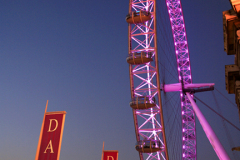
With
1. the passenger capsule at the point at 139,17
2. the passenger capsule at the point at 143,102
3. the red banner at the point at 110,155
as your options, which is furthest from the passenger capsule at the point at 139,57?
the red banner at the point at 110,155

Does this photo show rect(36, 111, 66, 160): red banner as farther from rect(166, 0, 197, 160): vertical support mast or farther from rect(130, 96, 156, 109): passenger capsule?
rect(166, 0, 197, 160): vertical support mast

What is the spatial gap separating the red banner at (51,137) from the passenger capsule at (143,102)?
561 inches

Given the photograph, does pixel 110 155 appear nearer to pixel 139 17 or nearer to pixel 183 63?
pixel 139 17

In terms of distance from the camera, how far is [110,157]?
15.5 m

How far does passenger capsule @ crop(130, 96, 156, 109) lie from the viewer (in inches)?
859

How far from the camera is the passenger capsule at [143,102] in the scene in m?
21.8

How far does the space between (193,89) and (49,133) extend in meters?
22.3

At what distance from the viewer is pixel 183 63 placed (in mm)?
34969

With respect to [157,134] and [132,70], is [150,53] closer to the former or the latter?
[132,70]

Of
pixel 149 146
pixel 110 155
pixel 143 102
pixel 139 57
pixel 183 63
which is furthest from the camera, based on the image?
pixel 183 63

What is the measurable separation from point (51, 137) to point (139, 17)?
17260mm

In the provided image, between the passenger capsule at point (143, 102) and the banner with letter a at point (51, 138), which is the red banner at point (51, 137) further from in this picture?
the passenger capsule at point (143, 102)

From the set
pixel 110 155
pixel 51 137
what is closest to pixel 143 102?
pixel 110 155

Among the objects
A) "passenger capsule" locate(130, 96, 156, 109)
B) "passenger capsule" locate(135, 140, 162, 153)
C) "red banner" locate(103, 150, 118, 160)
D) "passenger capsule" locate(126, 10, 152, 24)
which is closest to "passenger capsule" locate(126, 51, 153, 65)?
"passenger capsule" locate(126, 10, 152, 24)
